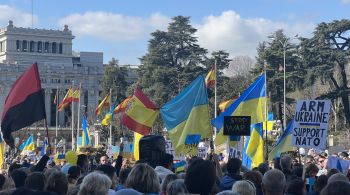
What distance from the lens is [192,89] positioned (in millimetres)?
15391

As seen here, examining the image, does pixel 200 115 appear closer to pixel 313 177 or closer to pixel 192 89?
pixel 192 89

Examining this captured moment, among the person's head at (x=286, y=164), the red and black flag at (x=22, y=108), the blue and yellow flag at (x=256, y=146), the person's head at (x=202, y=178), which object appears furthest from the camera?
the blue and yellow flag at (x=256, y=146)

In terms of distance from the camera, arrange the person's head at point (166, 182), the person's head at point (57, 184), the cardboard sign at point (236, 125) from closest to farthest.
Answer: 1. the person's head at point (57, 184)
2. the person's head at point (166, 182)
3. the cardboard sign at point (236, 125)

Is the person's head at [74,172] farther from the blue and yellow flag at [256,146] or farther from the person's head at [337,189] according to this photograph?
the blue and yellow flag at [256,146]

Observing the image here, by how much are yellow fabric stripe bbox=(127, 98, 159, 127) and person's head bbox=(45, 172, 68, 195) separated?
11.0m

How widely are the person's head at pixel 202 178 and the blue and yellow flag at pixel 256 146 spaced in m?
8.27

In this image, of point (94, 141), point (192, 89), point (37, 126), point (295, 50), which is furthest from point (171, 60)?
point (192, 89)

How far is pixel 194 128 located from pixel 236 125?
1.78 metres

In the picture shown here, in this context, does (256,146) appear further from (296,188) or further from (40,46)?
(40,46)

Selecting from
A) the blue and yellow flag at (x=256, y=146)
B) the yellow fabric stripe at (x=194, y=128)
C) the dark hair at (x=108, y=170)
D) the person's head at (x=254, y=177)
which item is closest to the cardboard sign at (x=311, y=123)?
the person's head at (x=254, y=177)

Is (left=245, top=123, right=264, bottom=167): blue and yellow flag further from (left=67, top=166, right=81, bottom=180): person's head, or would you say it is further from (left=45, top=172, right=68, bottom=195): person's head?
(left=45, top=172, right=68, bottom=195): person's head

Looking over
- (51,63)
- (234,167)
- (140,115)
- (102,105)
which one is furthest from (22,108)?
(51,63)

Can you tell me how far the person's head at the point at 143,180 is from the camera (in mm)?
7145

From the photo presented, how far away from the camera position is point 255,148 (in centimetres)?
1545
